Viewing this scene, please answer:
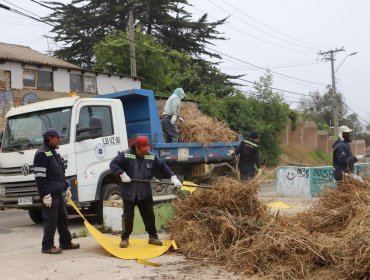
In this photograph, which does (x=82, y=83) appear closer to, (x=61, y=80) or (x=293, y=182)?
(x=61, y=80)

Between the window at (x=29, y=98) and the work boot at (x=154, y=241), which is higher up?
the window at (x=29, y=98)

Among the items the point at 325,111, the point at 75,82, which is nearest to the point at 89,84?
the point at 75,82

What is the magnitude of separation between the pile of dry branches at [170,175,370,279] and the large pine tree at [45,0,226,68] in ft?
85.9

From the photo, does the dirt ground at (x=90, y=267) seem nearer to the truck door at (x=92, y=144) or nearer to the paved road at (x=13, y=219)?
the truck door at (x=92, y=144)

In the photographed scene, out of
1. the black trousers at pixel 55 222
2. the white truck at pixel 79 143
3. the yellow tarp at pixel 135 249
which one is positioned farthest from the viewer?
the white truck at pixel 79 143

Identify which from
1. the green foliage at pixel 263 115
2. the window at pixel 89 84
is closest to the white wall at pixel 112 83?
the window at pixel 89 84

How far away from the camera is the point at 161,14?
34.0 m

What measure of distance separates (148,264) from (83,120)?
4.10 meters

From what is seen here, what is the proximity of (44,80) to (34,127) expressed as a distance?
13.0 metres

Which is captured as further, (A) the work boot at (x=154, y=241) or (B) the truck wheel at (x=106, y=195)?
(B) the truck wheel at (x=106, y=195)

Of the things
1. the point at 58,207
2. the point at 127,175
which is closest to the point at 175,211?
the point at 127,175

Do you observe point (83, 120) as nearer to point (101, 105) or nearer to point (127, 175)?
point (101, 105)

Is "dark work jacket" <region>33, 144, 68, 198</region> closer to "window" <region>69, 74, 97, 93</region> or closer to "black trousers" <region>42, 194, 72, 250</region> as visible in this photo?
"black trousers" <region>42, 194, 72, 250</region>

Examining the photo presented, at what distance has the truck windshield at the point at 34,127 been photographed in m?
9.40
